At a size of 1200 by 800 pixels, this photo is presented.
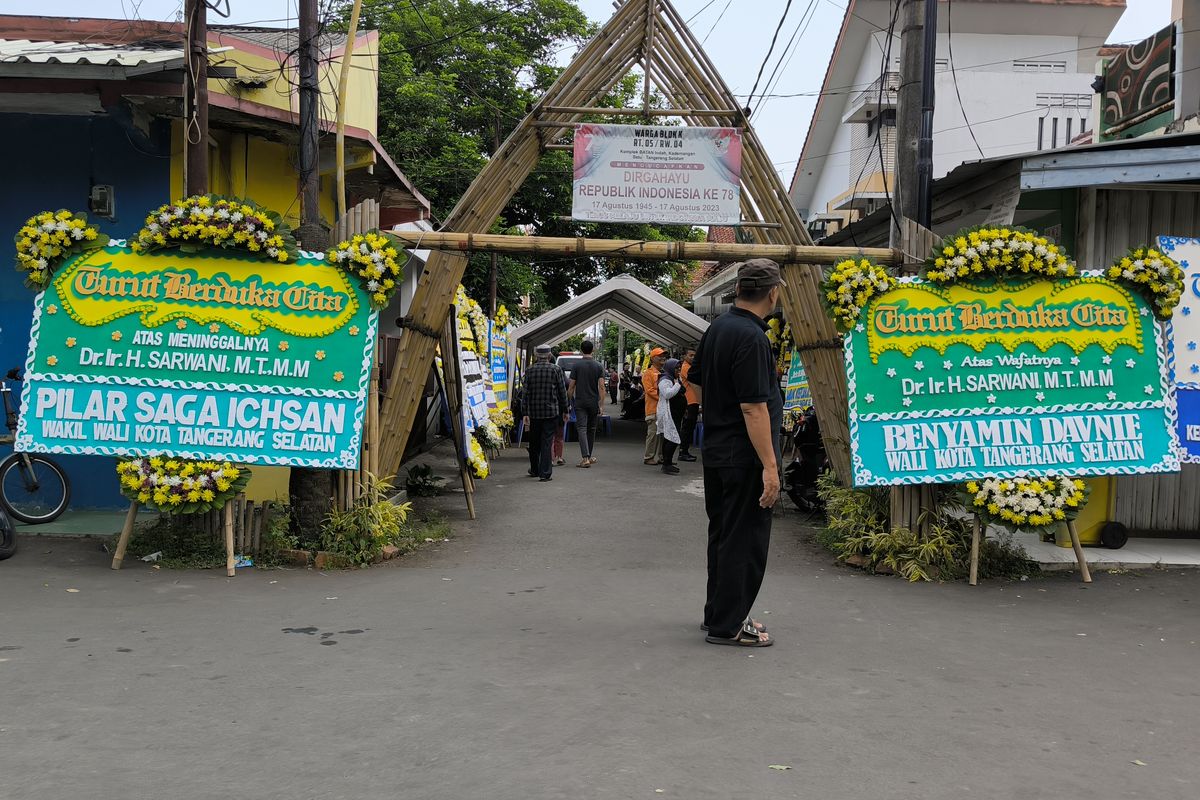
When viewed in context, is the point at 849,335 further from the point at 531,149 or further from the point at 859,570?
the point at 531,149

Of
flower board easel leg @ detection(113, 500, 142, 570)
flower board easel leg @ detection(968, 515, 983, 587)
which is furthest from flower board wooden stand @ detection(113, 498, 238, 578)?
flower board easel leg @ detection(968, 515, 983, 587)

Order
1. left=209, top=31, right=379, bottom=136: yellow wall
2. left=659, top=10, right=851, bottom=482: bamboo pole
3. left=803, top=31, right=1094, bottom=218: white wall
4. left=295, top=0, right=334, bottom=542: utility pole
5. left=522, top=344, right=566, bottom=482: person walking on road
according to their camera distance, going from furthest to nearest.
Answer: left=803, top=31, right=1094, bottom=218: white wall, left=522, top=344, right=566, bottom=482: person walking on road, left=209, top=31, right=379, bottom=136: yellow wall, left=659, top=10, right=851, bottom=482: bamboo pole, left=295, top=0, right=334, bottom=542: utility pole

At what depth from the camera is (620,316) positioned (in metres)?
22.9

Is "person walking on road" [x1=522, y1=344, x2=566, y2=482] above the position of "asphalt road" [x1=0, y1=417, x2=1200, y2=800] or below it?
above

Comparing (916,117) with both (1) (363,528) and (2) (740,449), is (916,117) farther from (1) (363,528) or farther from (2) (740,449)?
(1) (363,528)

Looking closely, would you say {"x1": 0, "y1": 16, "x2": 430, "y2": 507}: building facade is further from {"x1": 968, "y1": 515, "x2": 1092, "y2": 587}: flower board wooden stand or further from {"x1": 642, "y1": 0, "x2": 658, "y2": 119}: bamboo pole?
{"x1": 968, "y1": 515, "x2": 1092, "y2": 587}: flower board wooden stand

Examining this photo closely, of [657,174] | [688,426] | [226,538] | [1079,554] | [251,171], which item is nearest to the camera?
[226,538]

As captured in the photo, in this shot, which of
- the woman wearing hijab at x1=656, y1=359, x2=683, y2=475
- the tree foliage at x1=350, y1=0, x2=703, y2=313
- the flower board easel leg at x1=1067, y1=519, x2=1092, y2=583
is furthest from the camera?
the tree foliage at x1=350, y1=0, x2=703, y2=313

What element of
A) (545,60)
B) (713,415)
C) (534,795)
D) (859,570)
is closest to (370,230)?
(713,415)

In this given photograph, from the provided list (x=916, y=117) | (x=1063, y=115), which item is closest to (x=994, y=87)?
(x=1063, y=115)

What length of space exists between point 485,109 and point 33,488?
2057cm

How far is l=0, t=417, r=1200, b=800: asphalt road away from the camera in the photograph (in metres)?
3.61

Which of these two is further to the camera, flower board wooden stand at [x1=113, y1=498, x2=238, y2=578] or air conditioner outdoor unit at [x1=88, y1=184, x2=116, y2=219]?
air conditioner outdoor unit at [x1=88, y1=184, x2=116, y2=219]

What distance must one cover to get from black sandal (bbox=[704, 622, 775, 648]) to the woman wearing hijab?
921 centimetres
